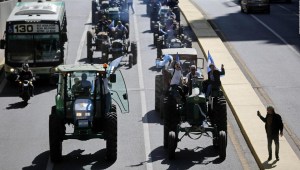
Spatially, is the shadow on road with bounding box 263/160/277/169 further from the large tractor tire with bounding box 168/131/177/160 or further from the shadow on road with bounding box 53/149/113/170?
the shadow on road with bounding box 53/149/113/170

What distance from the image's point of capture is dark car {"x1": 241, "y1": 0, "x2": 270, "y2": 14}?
6012cm

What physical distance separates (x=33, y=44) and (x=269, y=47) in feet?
49.9

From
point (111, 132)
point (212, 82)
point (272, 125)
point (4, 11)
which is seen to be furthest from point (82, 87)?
point (4, 11)

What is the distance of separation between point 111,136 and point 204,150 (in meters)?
3.62

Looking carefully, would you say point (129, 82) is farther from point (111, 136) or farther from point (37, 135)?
point (111, 136)

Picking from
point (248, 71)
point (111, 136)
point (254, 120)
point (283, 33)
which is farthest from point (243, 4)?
point (111, 136)

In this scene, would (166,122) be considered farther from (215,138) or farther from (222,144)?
(222,144)

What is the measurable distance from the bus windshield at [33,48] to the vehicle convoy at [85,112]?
487 inches

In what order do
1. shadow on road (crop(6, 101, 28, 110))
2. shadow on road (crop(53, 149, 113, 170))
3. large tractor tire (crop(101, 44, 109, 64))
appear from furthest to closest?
large tractor tire (crop(101, 44, 109, 64)) → shadow on road (crop(6, 101, 28, 110)) → shadow on road (crop(53, 149, 113, 170))

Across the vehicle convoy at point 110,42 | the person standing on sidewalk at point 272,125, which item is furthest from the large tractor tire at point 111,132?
the vehicle convoy at point 110,42

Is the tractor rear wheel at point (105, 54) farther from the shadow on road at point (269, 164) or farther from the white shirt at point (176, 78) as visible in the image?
the shadow on road at point (269, 164)

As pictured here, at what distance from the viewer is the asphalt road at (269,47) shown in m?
32.8

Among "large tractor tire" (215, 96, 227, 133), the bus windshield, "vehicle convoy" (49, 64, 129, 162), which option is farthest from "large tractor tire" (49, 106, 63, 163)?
the bus windshield

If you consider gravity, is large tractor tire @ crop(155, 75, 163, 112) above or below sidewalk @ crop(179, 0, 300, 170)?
above
